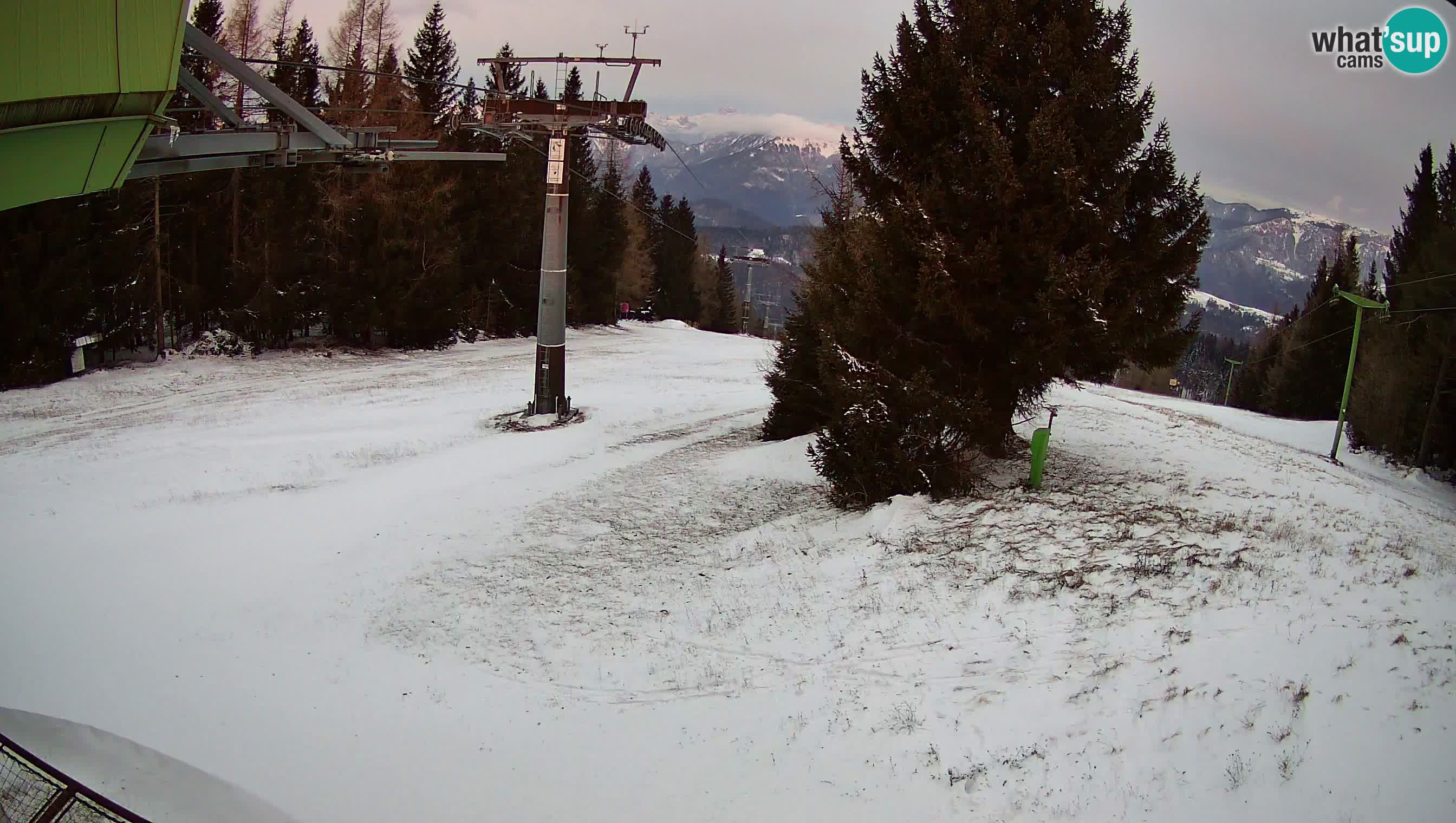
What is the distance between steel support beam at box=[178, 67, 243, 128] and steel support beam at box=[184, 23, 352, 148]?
0.26 m

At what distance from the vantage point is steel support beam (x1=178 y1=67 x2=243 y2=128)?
7277mm

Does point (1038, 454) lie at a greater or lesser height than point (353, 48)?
lesser

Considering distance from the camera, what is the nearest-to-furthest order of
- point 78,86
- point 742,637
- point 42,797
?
1. point 78,86
2. point 42,797
3. point 742,637

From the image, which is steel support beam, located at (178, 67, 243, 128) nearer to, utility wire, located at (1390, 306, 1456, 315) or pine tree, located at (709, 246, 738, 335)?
utility wire, located at (1390, 306, 1456, 315)

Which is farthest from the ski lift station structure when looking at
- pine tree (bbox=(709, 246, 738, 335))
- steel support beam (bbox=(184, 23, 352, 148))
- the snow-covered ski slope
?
pine tree (bbox=(709, 246, 738, 335))

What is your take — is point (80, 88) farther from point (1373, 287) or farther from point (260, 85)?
point (1373, 287)

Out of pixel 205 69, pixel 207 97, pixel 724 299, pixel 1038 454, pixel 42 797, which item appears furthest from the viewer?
pixel 724 299

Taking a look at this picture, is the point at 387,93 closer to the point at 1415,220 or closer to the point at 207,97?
the point at 207,97

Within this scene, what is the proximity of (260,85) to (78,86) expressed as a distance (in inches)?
177

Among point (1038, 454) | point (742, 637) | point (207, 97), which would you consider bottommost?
point (742, 637)

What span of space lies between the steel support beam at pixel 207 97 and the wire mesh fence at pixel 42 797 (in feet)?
17.9

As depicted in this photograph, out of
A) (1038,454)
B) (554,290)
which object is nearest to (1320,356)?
(1038,454)

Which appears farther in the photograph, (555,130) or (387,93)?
(387,93)

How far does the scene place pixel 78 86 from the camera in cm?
425
